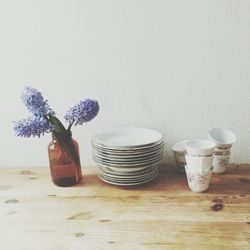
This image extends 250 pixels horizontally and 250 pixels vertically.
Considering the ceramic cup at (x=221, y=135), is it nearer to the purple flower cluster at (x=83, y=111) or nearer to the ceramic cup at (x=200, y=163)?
the ceramic cup at (x=200, y=163)

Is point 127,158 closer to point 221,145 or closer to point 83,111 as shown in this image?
point 83,111

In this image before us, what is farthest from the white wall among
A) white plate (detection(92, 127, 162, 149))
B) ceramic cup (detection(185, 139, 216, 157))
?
ceramic cup (detection(185, 139, 216, 157))

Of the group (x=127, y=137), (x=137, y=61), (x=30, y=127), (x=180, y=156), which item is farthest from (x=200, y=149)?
(x=30, y=127)

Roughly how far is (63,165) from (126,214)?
27 cm

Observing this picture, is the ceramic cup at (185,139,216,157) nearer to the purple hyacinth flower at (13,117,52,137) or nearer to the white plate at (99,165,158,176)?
the white plate at (99,165,158,176)

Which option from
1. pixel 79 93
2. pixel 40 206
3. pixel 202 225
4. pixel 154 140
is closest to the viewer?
pixel 202 225

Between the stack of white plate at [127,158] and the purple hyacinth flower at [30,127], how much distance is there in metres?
0.17

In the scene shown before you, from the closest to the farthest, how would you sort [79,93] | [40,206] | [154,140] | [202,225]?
1. [202,225]
2. [40,206]
3. [154,140]
4. [79,93]

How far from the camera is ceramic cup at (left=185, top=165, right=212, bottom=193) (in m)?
0.90

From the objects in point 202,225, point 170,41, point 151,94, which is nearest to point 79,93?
point 151,94

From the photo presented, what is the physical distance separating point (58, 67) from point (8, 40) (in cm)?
19

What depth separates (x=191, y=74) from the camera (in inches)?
41.5

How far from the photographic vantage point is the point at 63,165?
0.99 m

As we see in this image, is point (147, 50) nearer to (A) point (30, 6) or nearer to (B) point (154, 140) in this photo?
(B) point (154, 140)
